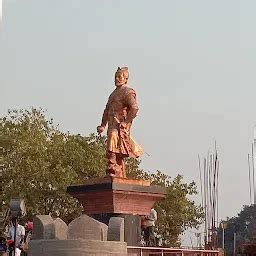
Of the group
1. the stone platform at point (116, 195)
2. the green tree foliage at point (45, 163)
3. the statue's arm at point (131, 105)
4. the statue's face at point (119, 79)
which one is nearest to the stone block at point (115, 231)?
the stone platform at point (116, 195)

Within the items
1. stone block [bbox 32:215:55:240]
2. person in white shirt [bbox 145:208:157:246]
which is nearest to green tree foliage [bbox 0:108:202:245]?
person in white shirt [bbox 145:208:157:246]

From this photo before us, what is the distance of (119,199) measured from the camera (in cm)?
1460

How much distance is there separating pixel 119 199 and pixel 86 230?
263 inches

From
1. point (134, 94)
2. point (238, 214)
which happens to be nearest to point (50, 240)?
point (134, 94)

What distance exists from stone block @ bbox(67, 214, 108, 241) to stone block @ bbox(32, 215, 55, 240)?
26cm

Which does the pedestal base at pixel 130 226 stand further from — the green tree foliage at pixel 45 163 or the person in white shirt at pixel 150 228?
the green tree foliage at pixel 45 163

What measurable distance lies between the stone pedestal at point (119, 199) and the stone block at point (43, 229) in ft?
20.5

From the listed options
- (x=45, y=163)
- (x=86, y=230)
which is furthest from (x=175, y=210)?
(x=86, y=230)

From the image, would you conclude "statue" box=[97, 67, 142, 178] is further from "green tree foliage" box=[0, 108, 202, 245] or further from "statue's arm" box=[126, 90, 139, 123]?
"green tree foliage" box=[0, 108, 202, 245]

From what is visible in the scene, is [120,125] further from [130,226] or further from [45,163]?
[45,163]

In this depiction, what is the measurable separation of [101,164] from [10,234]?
18343 millimetres

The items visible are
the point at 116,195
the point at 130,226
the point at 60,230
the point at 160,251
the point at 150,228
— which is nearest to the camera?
the point at 60,230

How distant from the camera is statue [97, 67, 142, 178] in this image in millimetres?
15344

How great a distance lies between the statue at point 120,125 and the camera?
1534 centimetres
